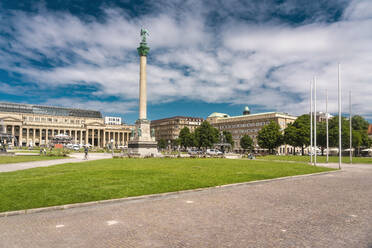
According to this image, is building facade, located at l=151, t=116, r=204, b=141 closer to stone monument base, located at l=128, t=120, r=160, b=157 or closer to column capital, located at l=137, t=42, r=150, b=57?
column capital, located at l=137, t=42, r=150, b=57

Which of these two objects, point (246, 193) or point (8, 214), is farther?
point (246, 193)

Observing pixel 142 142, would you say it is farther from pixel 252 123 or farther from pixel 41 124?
pixel 41 124

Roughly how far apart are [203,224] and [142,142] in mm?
53443

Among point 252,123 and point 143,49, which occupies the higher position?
point 143,49

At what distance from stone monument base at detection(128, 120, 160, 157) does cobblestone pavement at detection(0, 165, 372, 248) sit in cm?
4803

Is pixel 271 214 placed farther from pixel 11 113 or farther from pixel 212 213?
pixel 11 113

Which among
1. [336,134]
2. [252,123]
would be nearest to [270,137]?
[336,134]

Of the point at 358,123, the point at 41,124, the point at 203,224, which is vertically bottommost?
the point at 203,224

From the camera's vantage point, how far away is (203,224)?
9789 mm

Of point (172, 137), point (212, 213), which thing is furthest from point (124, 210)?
point (172, 137)

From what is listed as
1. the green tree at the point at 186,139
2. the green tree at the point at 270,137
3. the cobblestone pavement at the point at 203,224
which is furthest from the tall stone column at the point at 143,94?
the green tree at the point at 186,139

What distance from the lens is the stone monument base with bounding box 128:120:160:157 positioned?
62.0 metres

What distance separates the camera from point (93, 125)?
195000 millimetres

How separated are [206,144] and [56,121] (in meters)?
125
